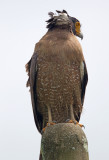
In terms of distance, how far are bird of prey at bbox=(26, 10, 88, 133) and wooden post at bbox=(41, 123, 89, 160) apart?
59.7 inches

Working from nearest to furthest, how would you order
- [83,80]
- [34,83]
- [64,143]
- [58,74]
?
[64,143]
[58,74]
[34,83]
[83,80]

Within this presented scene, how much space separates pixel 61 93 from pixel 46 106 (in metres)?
0.51

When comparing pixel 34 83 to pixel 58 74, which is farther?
pixel 34 83

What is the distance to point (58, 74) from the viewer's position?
6.09m

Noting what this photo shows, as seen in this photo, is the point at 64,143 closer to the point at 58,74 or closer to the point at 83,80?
the point at 58,74

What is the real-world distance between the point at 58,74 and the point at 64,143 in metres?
2.10

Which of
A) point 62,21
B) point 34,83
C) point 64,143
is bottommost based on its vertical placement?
point 64,143

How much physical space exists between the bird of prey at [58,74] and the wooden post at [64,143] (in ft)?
4.97

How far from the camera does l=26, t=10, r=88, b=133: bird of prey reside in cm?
611

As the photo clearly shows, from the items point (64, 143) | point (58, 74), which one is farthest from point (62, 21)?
point (64, 143)

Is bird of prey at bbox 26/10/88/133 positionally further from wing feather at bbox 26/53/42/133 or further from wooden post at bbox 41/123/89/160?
wooden post at bbox 41/123/89/160

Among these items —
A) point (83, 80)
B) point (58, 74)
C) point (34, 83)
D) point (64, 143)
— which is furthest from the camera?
point (83, 80)

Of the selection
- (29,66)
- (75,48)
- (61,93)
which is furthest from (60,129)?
(29,66)

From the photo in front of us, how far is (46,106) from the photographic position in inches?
255
